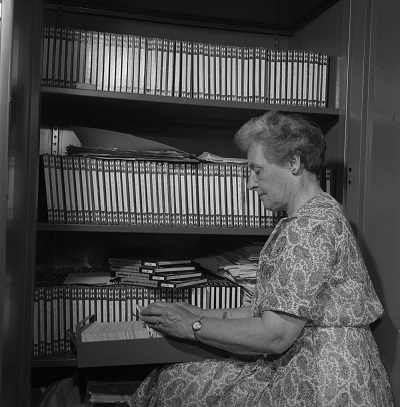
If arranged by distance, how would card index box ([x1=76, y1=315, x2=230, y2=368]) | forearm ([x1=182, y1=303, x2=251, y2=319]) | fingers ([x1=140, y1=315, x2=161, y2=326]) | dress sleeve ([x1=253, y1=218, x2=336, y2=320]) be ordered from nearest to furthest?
dress sleeve ([x1=253, y1=218, x2=336, y2=320])
card index box ([x1=76, y1=315, x2=230, y2=368])
fingers ([x1=140, y1=315, x2=161, y2=326])
forearm ([x1=182, y1=303, x2=251, y2=319])

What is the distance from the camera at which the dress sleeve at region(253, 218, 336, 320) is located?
4.46 feet

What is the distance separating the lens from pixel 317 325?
1.45 meters

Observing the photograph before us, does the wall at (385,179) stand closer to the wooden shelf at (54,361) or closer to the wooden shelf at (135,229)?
the wooden shelf at (135,229)

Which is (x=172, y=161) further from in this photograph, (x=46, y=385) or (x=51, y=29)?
(x=46, y=385)

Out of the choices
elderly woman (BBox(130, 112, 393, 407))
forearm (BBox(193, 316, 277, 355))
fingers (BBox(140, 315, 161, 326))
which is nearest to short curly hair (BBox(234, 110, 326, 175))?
elderly woman (BBox(130, 112, 393, 407))

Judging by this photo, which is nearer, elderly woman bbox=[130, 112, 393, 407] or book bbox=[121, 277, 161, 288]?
elderly woman bbox=[130, 112, 393, 407]

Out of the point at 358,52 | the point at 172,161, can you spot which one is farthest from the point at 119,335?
the point at 358,52

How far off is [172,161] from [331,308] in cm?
77

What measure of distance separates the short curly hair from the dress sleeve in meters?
0.25

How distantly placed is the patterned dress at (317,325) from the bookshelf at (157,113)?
Answer: 263 millimetres

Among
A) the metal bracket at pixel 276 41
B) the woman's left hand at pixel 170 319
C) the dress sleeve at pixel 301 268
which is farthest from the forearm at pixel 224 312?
the metal bracket at pixel 276 41

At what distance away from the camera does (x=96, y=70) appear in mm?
1770

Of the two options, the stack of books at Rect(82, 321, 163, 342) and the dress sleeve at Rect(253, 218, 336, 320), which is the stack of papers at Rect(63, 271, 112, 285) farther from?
the dress sleeve at Rect(253, 218, 336, 320)

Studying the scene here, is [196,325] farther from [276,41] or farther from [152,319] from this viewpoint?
[276,41]
